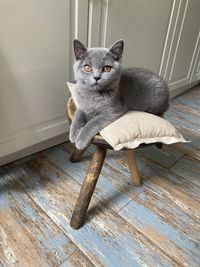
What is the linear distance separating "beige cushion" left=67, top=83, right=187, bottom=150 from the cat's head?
0.47ft

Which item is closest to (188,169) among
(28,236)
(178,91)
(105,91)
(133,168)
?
(133,168)

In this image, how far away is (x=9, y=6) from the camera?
2.61 ft

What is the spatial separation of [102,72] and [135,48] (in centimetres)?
69

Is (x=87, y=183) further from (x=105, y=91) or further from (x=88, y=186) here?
(x=105, y=91)

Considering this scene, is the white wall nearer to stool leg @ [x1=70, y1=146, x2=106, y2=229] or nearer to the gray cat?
the gray cat

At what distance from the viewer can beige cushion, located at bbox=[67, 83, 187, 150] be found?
756mm

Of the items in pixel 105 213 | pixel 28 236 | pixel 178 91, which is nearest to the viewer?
pixel 28 236

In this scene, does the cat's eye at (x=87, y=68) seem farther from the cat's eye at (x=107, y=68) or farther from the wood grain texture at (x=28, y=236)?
the wood grain texture at (x=28, y=236)

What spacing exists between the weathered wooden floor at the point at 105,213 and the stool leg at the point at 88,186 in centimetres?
4

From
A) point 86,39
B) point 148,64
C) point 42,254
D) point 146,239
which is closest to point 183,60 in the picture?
point 148,64

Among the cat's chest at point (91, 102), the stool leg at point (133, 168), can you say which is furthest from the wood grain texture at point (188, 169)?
the cat's chest at point (91, 102)

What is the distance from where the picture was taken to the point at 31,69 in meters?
0.95

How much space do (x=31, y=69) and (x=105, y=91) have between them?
1.16 feet

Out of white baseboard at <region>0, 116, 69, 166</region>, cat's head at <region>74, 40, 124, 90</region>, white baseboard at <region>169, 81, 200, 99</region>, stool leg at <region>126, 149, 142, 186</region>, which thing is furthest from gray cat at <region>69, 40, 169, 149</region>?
white baseboard at <region>169, 81, 200, 99</region>
